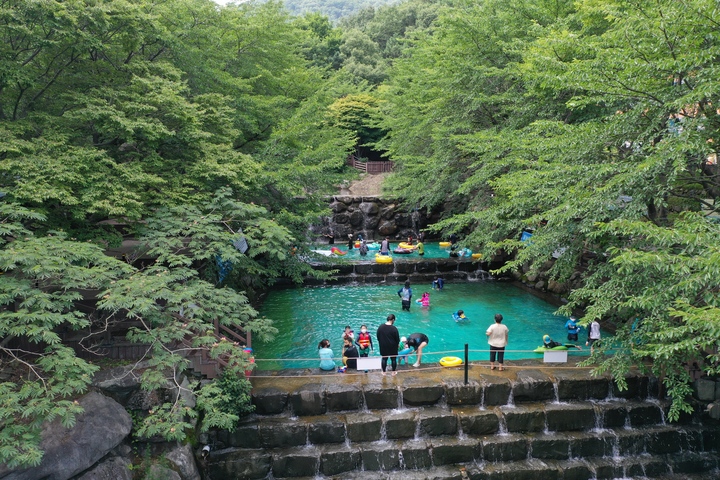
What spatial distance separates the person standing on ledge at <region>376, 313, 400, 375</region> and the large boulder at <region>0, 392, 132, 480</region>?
216 inches

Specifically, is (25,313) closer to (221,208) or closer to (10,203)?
(10,203)

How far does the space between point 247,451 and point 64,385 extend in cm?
395

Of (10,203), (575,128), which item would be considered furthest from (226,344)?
(575,128)

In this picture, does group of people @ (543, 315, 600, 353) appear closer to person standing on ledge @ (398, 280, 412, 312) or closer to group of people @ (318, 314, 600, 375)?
group of people @ (318, 314, 600, 375)

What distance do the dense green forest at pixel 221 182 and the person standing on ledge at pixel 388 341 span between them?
2636 mm

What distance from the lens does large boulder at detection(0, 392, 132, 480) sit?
26.2 ft

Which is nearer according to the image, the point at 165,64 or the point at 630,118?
the point at 630,118

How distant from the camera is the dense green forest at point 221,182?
8.05 m

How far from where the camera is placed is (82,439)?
27.7ft

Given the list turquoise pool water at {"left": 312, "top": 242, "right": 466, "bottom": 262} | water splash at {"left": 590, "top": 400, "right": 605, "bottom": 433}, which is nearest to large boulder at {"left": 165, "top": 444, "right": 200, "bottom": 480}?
water splash at {"left": 590, "top": 400, "right": 605, "bottom": 433}

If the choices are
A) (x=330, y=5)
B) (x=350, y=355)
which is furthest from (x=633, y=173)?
(x=330, y=5)

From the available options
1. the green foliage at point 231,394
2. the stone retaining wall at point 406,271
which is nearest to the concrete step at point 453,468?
the green foliage at point 231,394

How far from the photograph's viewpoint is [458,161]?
20.7m

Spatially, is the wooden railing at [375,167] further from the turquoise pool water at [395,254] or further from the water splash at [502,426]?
the water splash at [502,426]
